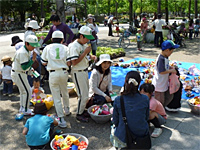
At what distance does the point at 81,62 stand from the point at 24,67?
119 centimetres

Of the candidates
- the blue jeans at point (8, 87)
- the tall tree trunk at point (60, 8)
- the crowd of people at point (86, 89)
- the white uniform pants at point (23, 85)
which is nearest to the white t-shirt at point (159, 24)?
the tall tree trunk at point (60, 8)

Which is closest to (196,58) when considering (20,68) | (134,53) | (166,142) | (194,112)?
(134,53)

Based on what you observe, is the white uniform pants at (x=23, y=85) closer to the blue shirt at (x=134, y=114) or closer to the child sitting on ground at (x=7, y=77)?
the child sitting on ground at (x=7, y=77)

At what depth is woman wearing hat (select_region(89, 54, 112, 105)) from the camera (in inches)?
189

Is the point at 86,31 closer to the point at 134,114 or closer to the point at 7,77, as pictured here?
the point at 134,114

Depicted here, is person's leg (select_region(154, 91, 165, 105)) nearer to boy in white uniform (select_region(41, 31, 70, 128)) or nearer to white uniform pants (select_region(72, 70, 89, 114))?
white uniform pants (select_region(72, 70, 89, 114))

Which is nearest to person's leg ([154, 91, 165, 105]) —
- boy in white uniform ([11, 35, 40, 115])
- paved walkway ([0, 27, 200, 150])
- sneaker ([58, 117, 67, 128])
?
paved walkway ([0, 27, 200, 150])

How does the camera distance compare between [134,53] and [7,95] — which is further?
[134,53]

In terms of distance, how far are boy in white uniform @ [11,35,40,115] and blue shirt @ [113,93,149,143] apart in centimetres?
236

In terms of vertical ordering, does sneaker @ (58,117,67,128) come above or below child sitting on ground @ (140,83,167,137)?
below

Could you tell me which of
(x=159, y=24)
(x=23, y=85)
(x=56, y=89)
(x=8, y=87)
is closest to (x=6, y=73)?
(x=8, y=87)

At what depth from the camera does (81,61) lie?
4555mm

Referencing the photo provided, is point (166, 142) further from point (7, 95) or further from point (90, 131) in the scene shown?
point (7, 95)

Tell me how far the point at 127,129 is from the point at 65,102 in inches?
81.1
